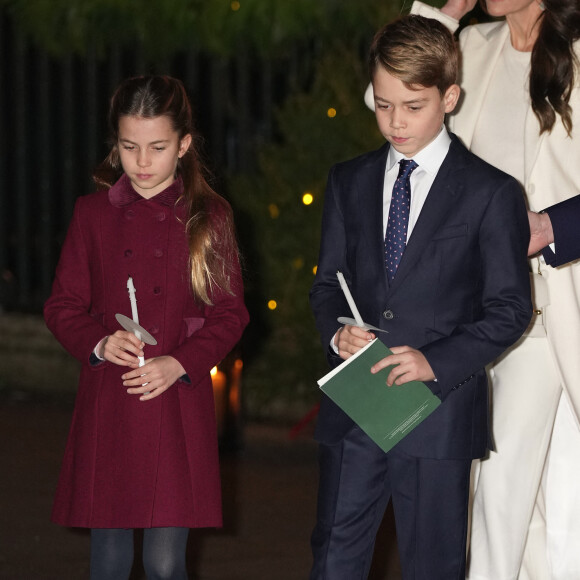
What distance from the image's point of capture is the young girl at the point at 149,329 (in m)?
4.16

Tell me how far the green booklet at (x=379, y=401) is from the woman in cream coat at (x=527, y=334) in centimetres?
80

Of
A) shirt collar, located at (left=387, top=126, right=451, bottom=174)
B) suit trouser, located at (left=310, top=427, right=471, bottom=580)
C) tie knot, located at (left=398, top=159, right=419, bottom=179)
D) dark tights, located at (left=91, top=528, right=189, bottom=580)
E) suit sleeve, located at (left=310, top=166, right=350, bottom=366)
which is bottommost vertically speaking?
dark tights, located at (left=91, top=528, right=189, bottom=580)

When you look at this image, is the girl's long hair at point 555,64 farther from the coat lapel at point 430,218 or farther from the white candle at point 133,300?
the white candle at point 133,300

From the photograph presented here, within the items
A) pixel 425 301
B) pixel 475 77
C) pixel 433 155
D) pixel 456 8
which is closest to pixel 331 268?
pixel 425 301

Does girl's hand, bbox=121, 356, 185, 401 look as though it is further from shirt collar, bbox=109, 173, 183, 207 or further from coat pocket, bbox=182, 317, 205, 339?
shirt collar, bbox=109, 173, 183, 207

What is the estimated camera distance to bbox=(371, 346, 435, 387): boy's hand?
3.67 metres

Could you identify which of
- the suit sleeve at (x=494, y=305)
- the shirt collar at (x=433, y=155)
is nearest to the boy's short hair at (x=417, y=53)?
the shirt collar at (x=433, y=155)

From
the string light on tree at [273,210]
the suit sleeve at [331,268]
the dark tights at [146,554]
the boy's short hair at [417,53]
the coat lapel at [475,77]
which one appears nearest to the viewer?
the boy's short hair at [417,53]

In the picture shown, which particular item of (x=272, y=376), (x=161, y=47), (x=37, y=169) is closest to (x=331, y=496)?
(x=272, y=376)

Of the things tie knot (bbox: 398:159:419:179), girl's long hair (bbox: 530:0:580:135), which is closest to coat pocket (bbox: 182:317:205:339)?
tie knot (bbox: 398:159:419:179)

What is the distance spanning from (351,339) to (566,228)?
0.87 meters

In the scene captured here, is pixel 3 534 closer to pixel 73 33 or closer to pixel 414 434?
pixel 414 434

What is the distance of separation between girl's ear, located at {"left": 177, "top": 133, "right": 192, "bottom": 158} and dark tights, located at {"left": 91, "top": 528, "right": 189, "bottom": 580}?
113cm

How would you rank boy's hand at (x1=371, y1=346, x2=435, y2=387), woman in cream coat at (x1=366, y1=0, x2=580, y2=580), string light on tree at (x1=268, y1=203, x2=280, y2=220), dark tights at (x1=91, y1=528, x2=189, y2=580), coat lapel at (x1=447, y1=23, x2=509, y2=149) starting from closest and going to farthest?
boy's hand at (x1=371, y1=346, x2=435, y2=387), dark tights at (x1=91, y1=528, x2=189, y2=580), woman in cream coat at (x1=366, y1=0, x2=580, y2=580), coat lapel at (x1=447, y1=23, x2=509, y2=149), string light on tree at (x1=268, y1=203, x2=280, y2=220)
